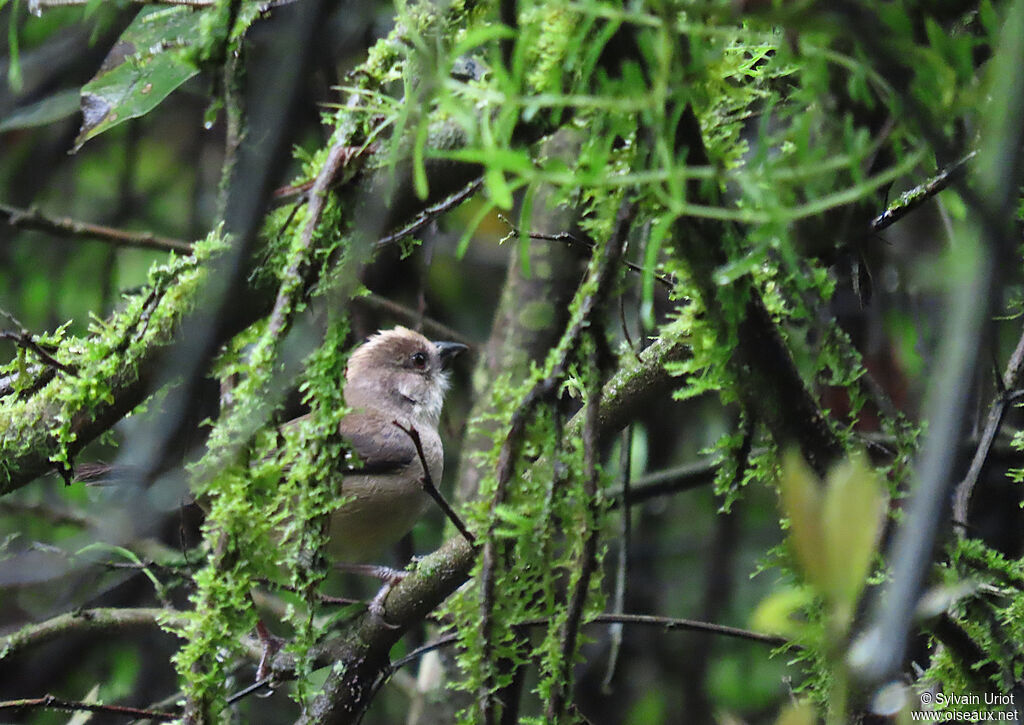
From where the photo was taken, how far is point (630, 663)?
5164 millimetres

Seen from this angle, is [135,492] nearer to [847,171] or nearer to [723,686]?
[847,171]

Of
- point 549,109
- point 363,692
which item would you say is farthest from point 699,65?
point 363,692

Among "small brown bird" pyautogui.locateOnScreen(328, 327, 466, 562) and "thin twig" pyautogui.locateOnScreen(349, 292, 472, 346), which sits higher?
"thin twig" pyautogui.locateOnScreen(349, 292, 472, 346)

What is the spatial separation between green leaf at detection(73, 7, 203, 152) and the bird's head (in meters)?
2.63

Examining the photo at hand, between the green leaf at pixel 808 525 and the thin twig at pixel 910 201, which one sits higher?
the thin twig at pixel 910 201

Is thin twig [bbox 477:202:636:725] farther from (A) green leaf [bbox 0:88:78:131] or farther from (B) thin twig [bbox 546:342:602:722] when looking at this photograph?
(A) green leaf [bbox 0:88:78:131]

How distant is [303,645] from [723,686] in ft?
11.8

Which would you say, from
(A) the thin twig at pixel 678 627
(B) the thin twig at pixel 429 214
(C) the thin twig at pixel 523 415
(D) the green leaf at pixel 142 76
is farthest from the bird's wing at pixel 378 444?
(C) the thin twig at pixel 523 415

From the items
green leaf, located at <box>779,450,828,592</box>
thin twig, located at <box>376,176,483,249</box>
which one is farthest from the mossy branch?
green leaf, located at <box>779,450,828,592</box>

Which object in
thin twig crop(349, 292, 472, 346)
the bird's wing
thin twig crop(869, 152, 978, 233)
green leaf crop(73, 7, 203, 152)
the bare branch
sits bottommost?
the bare branch

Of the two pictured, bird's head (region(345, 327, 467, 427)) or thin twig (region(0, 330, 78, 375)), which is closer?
thin twig (region(0, 330, 78, 375))

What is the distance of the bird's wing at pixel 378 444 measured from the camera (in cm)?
426

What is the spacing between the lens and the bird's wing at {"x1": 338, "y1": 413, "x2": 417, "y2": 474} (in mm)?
4258

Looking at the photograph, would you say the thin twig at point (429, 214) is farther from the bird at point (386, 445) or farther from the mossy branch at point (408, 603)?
the bird at point (386, 445)
